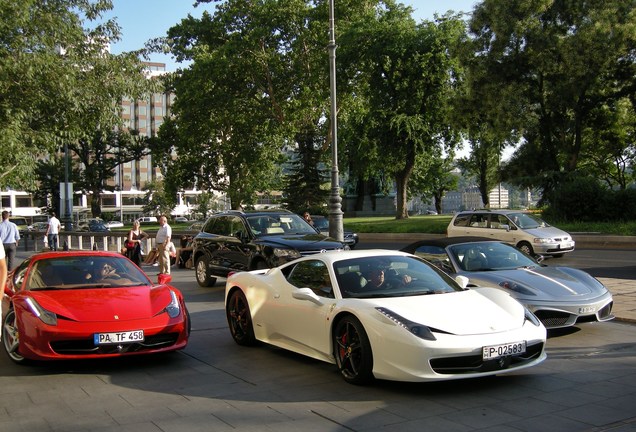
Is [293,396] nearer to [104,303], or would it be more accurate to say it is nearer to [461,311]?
[461,311]

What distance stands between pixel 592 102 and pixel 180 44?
92.3ft

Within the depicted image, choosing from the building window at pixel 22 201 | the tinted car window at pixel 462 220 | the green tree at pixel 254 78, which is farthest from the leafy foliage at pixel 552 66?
the building window at pixel 22 201

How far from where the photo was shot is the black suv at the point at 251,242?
45.3 ft

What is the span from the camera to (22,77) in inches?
582

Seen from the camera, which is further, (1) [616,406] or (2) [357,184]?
(2) [357,184]

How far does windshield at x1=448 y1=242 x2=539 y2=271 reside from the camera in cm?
1006

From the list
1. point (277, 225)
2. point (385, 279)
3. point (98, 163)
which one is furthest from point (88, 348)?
point (98, 163)

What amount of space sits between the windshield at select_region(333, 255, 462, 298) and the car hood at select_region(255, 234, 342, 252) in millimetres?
6084

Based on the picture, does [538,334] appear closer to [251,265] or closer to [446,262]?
[446,262]

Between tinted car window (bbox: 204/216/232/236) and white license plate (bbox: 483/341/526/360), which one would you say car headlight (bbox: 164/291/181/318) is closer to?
white license plate (bbox: 483/341/526/360)

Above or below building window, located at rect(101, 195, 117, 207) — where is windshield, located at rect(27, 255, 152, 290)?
below

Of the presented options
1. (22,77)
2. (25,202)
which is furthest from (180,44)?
(25,202)

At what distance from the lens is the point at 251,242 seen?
14.5m

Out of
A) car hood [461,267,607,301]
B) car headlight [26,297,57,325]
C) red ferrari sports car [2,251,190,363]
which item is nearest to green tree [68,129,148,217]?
red ferrari sports car [2,251,190,363]
